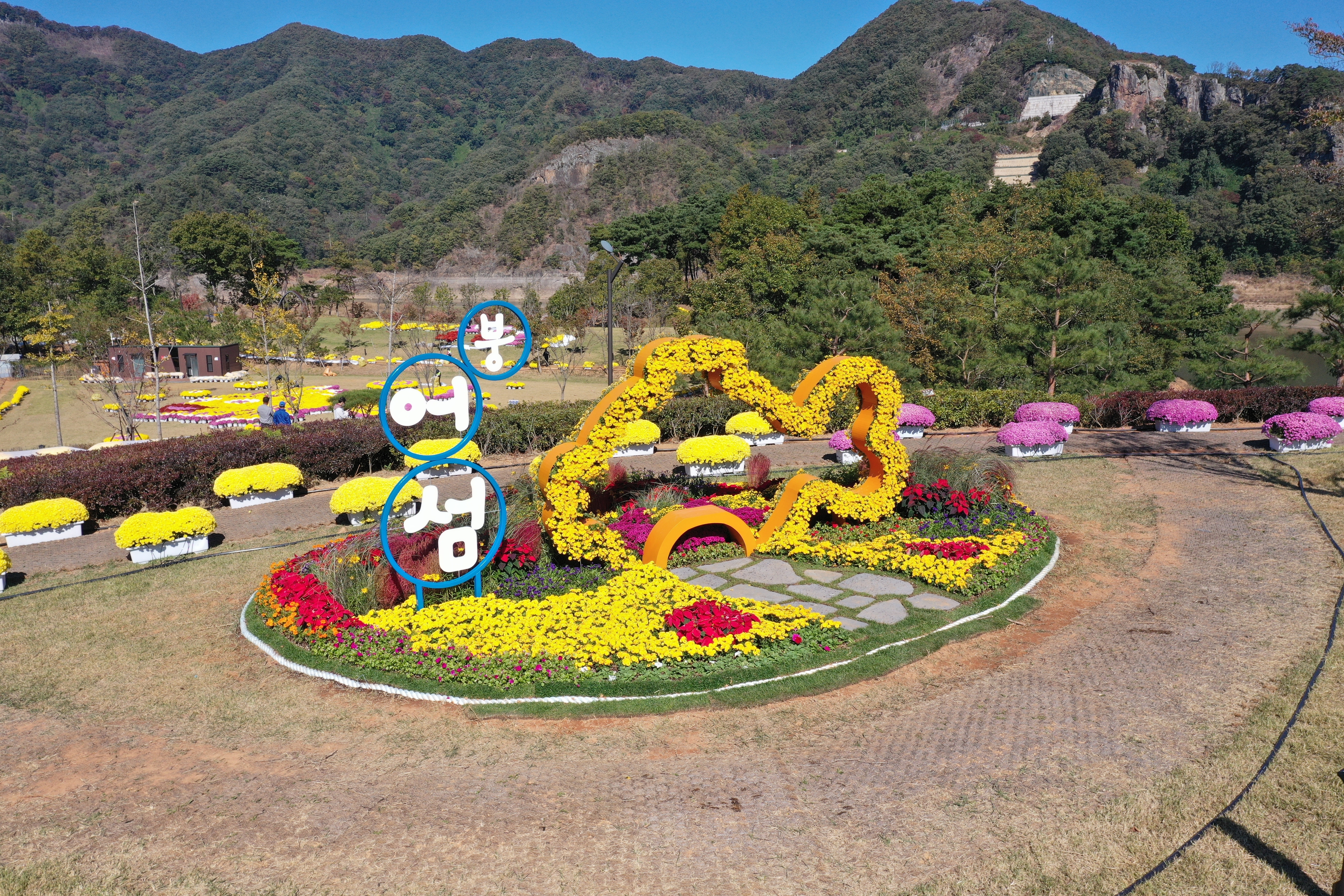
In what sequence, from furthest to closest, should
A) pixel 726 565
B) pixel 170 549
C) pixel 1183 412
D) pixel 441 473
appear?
pixel 1183 412 < pixel 441 473 < pixel 170 549 < pixel 726 565

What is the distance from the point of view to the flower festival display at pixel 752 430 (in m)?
17.8

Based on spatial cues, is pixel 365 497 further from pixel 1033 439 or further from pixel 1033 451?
pixel 1033 451

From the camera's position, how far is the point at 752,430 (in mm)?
17781

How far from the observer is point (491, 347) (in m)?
8.69

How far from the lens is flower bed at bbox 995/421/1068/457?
16.0m

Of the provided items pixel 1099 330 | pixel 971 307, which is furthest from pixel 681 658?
pixel 971 307

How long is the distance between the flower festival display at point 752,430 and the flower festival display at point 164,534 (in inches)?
391

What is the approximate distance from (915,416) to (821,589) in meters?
9.60

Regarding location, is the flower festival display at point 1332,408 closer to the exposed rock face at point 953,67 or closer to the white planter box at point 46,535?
the white planter box at point 46,535

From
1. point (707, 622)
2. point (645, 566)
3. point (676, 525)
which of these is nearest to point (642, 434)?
point (676, 525)

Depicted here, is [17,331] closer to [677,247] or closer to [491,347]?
[677,247]

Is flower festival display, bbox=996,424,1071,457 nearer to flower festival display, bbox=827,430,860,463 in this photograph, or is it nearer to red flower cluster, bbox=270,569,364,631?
flower festival display, bbox=827,430,860,463

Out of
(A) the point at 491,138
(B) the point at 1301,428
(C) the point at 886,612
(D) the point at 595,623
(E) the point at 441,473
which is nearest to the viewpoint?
(D) the point at 595,623

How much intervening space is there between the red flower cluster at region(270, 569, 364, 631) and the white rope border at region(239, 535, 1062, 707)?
41 cm
